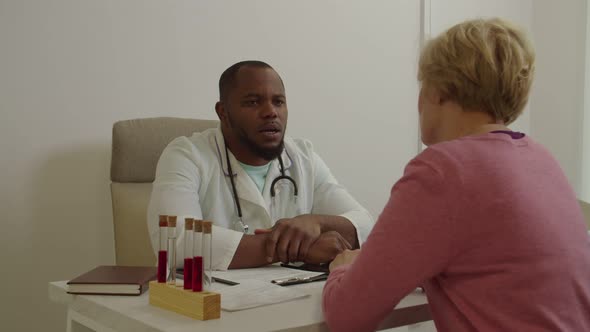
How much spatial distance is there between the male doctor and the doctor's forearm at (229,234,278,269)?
0.08 metres

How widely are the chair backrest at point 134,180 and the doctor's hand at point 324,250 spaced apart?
716 millimetres

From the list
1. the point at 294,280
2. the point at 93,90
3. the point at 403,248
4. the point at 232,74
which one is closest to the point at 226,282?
the point at 294,280

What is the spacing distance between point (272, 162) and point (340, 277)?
104 cm

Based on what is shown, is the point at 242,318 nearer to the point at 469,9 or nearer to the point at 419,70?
the point at 419,70

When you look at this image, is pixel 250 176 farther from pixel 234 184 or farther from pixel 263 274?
pixel 263 274

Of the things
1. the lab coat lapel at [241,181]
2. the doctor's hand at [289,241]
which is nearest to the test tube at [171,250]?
the doctor's hand at [289,241]

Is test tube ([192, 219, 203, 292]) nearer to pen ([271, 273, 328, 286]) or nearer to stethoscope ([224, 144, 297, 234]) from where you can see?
pen ([271, 273, 328, 286])

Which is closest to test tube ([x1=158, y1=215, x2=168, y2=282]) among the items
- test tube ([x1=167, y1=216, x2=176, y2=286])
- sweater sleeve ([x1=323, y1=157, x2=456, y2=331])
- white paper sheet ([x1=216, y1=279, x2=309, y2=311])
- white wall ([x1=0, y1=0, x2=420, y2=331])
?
test tube ([x1=167, y1=216, x2=176, y2=286])

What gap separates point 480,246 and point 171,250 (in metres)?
0.56

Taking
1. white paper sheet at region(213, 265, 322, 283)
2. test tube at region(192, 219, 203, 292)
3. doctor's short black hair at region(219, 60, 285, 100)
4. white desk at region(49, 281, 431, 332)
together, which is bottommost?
white paper sheet at region(213, 265, 322, 283)

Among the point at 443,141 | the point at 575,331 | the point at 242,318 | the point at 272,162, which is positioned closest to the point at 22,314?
the point at 272,162

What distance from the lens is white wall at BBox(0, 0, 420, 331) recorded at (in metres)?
2.40

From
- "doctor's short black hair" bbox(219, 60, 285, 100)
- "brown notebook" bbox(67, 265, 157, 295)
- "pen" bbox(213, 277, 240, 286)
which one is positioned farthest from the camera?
"doctor's short black hair" bbox(219, 60, 285, 100)

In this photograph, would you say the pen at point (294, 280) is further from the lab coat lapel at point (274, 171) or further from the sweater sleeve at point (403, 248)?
the lab coat lapel at point (274, 171)
